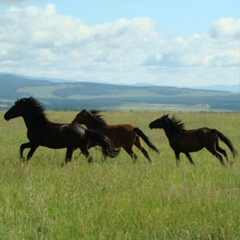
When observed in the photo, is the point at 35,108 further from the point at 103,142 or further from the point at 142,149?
the point at 142,149

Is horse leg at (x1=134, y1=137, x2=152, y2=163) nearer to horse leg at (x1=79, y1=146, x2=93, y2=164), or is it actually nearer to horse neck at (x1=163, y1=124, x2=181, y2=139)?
horse neck at (x1=163, y1=124, x2=181, y2=139)

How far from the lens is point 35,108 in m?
12.7

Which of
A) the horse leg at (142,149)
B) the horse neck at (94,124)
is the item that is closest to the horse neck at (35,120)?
the horse neck at (94,124)

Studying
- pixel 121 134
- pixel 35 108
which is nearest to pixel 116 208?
pixel 35 108

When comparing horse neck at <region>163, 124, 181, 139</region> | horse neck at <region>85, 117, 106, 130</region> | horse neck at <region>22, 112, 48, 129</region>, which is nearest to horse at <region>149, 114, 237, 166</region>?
horse neck at <region>163, 124, 181, 139</region>

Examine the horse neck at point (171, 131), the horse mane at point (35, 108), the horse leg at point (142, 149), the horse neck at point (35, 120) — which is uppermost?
the horse mane at point (35, 108)

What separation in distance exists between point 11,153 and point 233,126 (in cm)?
1889

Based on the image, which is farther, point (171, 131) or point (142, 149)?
point (142, 149)

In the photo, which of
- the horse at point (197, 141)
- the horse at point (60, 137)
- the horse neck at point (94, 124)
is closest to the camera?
the horse at point (60, 137)

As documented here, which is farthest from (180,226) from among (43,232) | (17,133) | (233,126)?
(233,126)

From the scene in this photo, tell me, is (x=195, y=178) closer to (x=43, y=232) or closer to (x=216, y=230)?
(x=216, y=230)

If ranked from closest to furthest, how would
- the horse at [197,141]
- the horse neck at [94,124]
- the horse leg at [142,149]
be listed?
the horse at [197,141]
the horse leg at [142,149]
the horse neck at [94,124]

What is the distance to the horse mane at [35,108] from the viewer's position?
1261 cm

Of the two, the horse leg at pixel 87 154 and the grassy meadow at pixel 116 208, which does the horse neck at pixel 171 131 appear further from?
the grassy meadow at pixel 116 208
